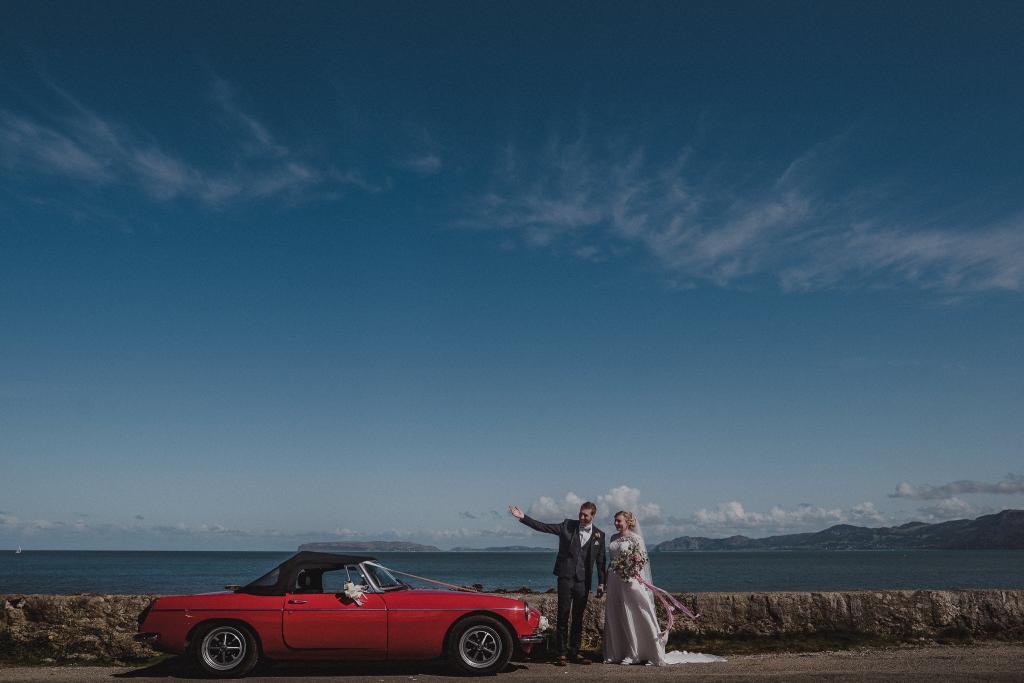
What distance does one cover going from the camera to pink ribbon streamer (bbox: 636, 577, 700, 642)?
10.5 meters

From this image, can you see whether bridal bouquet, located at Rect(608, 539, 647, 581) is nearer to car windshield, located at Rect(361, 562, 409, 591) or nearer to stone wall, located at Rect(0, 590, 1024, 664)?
stone wall, located at Rect(0, 590, 1024, 664)

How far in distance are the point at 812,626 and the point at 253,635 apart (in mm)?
7246

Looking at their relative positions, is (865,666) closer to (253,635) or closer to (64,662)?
(253,635)

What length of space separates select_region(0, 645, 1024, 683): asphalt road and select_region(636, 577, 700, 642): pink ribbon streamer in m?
0.83

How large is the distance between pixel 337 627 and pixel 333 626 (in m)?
0.05

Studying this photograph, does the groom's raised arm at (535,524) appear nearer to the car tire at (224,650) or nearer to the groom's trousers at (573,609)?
the groom's trousers at (573,609)

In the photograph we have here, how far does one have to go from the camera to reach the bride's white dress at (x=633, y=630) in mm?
10227

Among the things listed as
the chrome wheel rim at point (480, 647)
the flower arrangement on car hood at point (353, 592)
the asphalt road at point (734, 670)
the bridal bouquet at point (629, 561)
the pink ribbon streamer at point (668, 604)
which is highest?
the bridal bouquet at point (629, 561)

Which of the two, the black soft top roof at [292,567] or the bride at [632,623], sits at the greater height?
the black soft top roof at [292,567]

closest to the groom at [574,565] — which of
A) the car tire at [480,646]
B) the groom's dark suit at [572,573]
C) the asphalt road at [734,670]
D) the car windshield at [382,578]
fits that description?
the groom's dark suit at [572,573]

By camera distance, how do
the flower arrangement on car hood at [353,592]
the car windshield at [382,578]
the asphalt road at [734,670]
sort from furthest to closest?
1. the car windshield at [382,578]
2. the flower arrangement on car hood at [353,592]
3. the asphalt road at [734,670]

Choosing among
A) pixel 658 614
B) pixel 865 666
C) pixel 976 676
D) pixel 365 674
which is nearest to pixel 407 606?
pixel 365 674

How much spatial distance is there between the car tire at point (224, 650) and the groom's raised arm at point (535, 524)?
3.43 meters

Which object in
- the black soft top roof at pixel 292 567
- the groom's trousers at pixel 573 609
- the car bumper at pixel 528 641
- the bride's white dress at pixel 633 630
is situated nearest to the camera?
the car bumper at pixel 528 641
